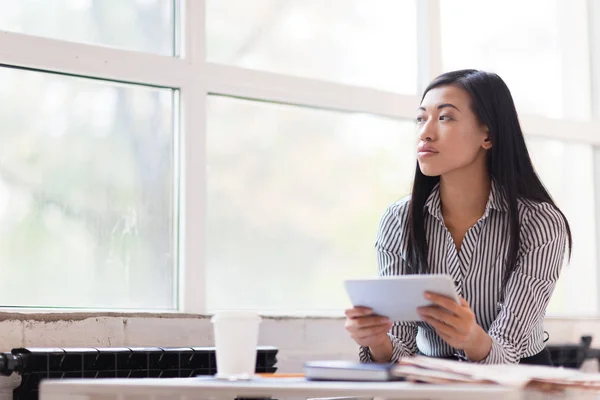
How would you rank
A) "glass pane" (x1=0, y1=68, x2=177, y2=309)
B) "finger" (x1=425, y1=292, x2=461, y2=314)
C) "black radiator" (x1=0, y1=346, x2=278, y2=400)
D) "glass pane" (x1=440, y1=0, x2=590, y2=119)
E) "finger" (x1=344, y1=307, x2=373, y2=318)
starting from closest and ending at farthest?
"finger" (x1=425, y1=292, x2=461, y2=314)
"finger" (x1=344, y1=307, x2=373, y2=318)
"black radiator" (x1=0, y1=346, x2=278, y2=400)
"glass pane" (x1=0, y1=68, x2=177, y2=309)
"glass pane" (x1=440, y1=0, x2=590, y2=119)

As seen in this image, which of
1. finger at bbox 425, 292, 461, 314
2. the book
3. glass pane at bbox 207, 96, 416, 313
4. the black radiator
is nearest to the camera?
the book

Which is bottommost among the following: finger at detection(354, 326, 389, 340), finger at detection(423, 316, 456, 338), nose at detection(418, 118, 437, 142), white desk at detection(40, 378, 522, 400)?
white desk at detection(40, 378, 522, 400)

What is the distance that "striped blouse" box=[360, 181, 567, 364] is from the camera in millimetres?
1737

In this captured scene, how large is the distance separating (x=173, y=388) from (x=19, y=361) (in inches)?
32.1

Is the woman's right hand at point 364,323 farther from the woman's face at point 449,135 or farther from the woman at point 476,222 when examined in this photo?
the woman's face at point 449,135

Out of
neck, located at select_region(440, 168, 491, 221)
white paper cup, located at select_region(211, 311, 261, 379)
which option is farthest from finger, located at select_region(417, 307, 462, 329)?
neck, located at select_region(440, 168, 491, 221)

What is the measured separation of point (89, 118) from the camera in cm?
224

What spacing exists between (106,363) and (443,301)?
0.93 metres

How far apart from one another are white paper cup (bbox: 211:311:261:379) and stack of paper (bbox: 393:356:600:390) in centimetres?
24

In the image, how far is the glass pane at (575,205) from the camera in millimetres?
3152

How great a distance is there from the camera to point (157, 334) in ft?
7.22

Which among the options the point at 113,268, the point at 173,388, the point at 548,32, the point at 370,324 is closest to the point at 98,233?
the point at 113,268

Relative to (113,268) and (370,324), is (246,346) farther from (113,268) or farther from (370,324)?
(113,268)

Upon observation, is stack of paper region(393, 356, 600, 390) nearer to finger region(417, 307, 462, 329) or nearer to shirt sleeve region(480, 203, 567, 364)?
finger region(417, 307, 462, 329)
